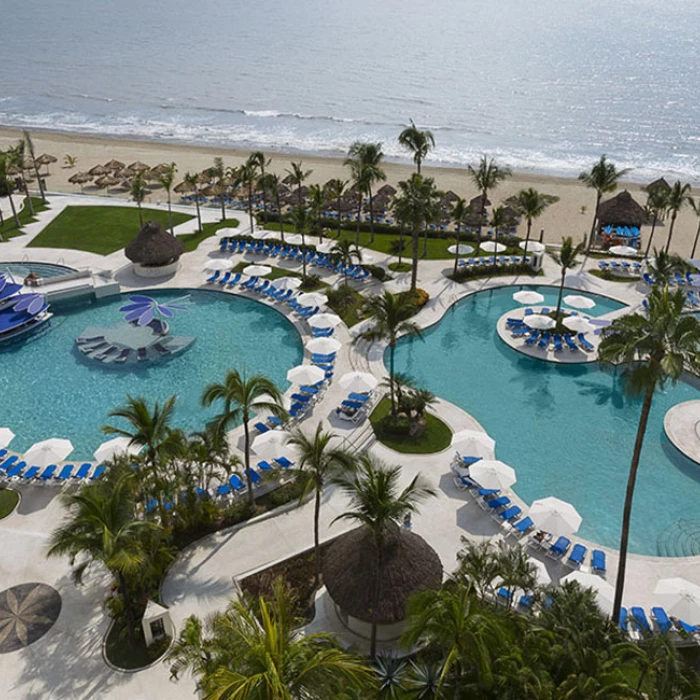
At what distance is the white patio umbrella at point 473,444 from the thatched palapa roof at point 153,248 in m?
24.8

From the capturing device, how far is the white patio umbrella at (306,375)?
28972 mm

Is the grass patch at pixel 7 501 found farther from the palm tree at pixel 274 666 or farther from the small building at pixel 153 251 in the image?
the small building at pixel 153 251

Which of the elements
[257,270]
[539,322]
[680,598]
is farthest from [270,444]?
[257,270]

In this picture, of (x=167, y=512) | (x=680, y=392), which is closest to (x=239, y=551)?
(x=167, y=512)

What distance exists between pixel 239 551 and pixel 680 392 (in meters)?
22.3

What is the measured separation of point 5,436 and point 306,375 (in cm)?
1254

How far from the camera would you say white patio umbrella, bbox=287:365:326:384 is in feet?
95.1

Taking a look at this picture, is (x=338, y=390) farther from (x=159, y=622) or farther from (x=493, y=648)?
(x=493, y=648)

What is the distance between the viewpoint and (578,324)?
1345 inches

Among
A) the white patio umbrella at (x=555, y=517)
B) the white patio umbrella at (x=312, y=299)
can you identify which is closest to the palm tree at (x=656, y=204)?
the white patio umbrella at (x=312, y=299)

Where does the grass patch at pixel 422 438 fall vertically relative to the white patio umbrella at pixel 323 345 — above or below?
below

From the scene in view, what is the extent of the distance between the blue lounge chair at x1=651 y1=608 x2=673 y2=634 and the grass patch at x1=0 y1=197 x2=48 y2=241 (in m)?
47.4

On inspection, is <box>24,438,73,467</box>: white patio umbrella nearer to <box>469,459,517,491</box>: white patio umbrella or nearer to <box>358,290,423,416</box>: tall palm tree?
<box>358,290,423,416</box>: tall palm tree

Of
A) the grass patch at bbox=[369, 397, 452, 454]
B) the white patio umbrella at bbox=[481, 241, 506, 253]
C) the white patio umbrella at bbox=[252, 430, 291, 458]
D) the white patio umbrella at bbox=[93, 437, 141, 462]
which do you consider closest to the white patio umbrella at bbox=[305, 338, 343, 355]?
the grass patch at bbox=[369, 397, 452, 454]
